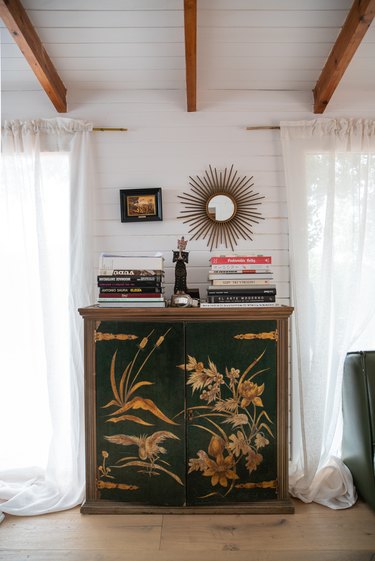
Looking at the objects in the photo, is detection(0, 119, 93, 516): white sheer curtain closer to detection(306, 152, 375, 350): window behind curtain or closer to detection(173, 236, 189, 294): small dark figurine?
detection(173, 236, 189, 294): small dark figurine

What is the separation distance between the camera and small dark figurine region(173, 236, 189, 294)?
2.41 meters

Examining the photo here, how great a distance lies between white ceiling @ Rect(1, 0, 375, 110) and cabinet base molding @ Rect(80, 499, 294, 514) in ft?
7.83

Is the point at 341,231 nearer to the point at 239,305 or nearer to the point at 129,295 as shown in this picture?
the point at 239,305

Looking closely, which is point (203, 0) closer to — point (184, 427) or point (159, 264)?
point (159, 264)

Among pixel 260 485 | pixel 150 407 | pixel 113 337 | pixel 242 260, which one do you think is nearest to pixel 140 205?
pixel 242 260

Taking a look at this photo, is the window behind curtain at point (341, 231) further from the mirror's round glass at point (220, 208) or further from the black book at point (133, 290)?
the black book at point (133, 290)

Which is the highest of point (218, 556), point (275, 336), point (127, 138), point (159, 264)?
point (127, 138)

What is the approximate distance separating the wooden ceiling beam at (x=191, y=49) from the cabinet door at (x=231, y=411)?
1.31 meters

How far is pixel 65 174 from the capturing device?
8.72 feet

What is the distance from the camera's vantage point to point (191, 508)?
2.24 metres

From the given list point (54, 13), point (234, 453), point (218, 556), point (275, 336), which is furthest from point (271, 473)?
point (54, 13)

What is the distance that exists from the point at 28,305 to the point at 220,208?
130 centimetres

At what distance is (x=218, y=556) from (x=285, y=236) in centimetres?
175

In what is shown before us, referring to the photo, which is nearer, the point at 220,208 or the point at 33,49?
the point at 33,49
